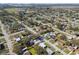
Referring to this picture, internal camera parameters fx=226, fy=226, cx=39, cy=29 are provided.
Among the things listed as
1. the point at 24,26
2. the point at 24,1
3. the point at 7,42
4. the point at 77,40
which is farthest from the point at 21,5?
the point at 77,40

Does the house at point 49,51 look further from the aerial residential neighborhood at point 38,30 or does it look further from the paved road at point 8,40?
the paved road at point 8,40

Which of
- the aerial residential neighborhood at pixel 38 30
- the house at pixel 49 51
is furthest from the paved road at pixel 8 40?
the house at pixel 49 51

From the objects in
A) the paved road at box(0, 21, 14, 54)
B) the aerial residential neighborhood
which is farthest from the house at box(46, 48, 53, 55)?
the paved road at box(0, 21, 14, 54)

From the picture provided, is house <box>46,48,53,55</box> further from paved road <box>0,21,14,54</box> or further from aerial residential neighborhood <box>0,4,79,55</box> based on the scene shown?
paved road <box>0,21,14,54</box>

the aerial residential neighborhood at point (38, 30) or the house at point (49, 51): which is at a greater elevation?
the aerial residential neighborhood at point (38, 30)
